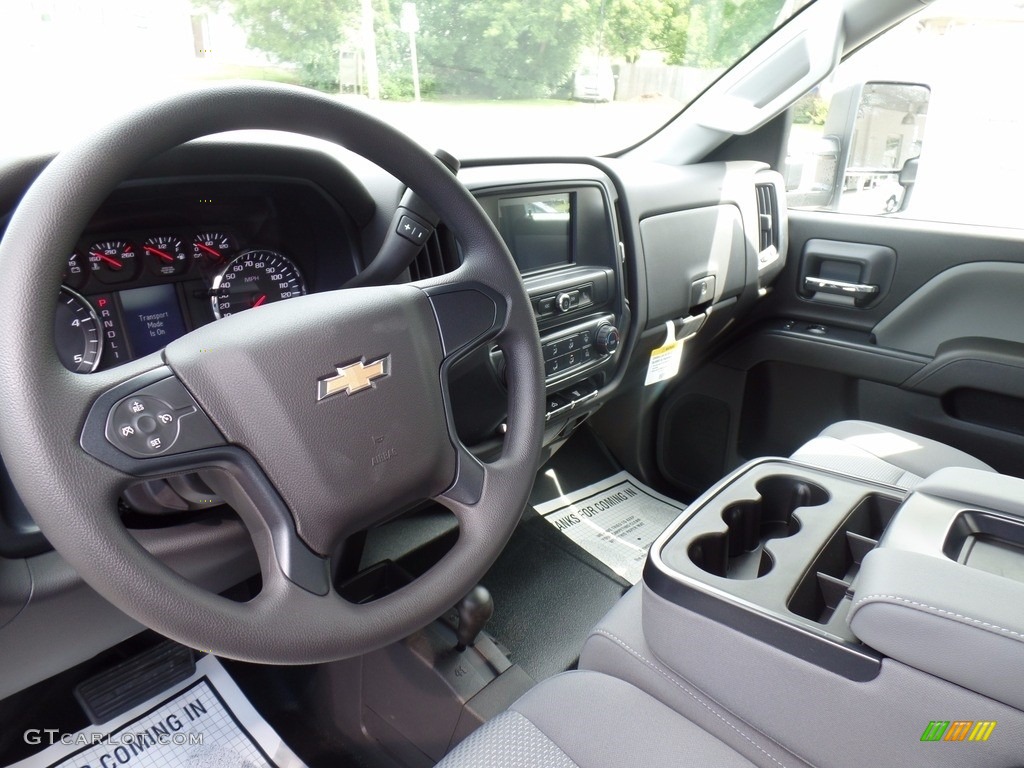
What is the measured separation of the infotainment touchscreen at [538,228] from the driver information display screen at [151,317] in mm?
622

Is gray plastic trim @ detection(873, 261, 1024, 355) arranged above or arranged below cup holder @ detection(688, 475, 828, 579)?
above

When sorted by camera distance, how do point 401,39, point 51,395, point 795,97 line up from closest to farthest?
point 51,395 → point 401,39 → point 795,97

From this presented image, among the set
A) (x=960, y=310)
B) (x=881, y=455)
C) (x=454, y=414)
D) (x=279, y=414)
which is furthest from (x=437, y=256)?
(x=960, y=310)

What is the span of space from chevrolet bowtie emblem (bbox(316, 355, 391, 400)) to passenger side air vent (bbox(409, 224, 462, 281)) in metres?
0.33

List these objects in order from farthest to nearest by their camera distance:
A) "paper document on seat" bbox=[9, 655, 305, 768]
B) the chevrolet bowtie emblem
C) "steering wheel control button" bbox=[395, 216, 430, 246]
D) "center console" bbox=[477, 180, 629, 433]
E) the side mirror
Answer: the side mirror < "center console" bbox=[477, 180, 629, 433] < "paper document on seat" bbox=[9, 655, 305, 768] < "steering wheel control button" bbox=[395, 216, 430, 246] < the chevrolet bowtie emblem

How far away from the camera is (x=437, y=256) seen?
123cm

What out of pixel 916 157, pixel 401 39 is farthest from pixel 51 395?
pixel 916 157

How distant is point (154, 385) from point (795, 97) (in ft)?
5.66

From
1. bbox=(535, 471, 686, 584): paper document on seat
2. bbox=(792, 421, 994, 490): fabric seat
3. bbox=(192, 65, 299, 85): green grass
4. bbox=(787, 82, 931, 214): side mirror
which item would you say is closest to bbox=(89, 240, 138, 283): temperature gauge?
bbox=(192, 65, 299, 85): green grass

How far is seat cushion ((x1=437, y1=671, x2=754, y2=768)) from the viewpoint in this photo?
2.88 feet

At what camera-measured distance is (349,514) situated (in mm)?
858

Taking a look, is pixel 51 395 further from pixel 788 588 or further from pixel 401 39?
pixel 401 39

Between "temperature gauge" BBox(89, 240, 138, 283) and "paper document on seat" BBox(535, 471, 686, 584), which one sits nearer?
"temperature gauge" BBox(89, 240, 138, 283)

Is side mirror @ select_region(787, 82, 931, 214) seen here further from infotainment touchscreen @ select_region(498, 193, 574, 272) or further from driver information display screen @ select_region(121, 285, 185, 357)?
driver information display screen @ select_region(121, 285, 185, 357)
